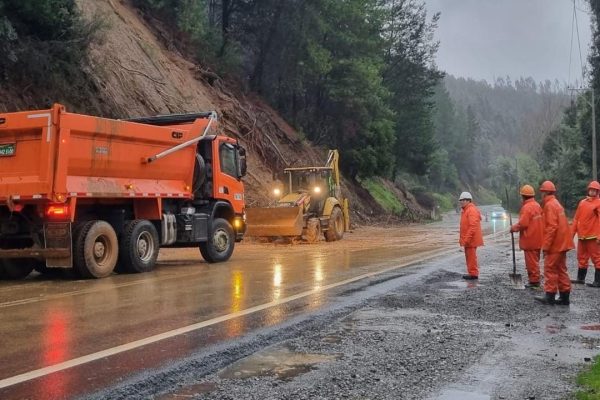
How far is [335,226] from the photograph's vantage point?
23906 mm

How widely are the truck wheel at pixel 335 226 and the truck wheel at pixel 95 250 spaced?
464 inches

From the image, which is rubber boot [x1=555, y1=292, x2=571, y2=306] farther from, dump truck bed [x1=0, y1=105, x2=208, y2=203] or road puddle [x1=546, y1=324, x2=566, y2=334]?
dump truck bed [x1=0, y1=105, x2=208, y2=203]

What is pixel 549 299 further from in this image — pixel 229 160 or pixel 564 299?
pixel 229 160

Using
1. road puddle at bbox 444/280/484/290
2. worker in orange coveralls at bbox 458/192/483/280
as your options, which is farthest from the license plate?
worker in orange coveralls at bbox 458/192/483/280

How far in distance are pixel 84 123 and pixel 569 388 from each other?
9277 millimetres

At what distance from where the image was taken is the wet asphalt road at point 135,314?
5.61 meters

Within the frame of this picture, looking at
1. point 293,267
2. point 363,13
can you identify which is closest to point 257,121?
point 363,13

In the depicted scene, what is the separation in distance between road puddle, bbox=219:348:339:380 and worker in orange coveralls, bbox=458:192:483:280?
6778 mm

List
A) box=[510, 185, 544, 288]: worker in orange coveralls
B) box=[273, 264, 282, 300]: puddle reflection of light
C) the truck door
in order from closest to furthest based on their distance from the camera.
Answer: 1. box=[273, 264, 282, 300]: puddle reflection of light
2. box=[510, 185, 544, 288]: worker in orange coveralls
3. the truck door

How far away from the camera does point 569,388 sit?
17.3 feet

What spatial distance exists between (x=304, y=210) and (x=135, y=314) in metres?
15.0

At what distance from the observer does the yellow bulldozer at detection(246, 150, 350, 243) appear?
2188cm

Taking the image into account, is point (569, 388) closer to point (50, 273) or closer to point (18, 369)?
point (18, 369)

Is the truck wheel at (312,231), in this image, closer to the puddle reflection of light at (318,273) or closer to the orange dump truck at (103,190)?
the puddle reflection of light at (318,273)
